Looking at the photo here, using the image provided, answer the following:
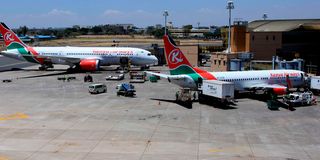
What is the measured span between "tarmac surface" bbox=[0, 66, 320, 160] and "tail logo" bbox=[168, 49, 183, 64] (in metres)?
5.42

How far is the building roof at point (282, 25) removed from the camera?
96125 millimetres

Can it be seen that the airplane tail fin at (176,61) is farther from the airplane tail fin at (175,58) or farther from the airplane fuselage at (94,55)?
the airplane fuselage at (94,55)

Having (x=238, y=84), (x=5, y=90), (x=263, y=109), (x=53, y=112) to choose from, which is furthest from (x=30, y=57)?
(x=263, y=109)

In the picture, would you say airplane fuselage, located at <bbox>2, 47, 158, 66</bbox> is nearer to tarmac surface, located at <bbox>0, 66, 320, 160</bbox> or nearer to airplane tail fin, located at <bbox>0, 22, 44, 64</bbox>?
airplane tail fin, located at <bbox>0, 22, 44, 64</bbox>

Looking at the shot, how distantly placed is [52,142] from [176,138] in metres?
10.4

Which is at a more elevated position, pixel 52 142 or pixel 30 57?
pixel 30 57

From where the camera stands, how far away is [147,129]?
122ft

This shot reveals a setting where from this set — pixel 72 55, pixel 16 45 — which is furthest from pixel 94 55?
pixel 16 45

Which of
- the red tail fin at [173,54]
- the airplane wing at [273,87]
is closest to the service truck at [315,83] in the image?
the airplane wing at [273,87]

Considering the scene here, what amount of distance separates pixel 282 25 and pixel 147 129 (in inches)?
2879

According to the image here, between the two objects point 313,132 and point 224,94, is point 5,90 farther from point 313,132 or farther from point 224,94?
point 313,132

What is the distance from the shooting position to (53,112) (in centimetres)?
4497

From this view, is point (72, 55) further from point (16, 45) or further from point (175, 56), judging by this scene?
point (175, 56)

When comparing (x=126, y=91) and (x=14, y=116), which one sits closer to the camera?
(x=14, y=116)
